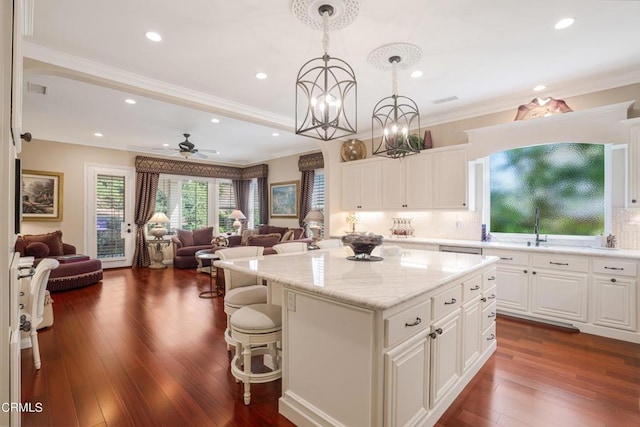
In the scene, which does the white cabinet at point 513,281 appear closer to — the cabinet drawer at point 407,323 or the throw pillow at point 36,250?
the cabinet drawer at point 407,323

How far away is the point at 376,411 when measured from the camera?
152 centimetres

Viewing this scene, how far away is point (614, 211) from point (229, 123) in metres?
5.79

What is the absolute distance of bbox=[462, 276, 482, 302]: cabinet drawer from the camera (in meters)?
2.24

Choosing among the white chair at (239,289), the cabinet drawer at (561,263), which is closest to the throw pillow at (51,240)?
the white chair at (239,289)

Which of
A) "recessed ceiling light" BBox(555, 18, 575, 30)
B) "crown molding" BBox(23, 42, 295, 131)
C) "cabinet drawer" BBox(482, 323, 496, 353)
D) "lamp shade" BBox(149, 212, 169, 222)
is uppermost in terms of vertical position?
"recessed ceiling light" BBox(555, 18, 575, 30)

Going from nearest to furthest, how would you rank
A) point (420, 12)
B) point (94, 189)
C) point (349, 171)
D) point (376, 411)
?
point (376, 411) → point (420, 12) → point (349, 171) → point (94, 189)

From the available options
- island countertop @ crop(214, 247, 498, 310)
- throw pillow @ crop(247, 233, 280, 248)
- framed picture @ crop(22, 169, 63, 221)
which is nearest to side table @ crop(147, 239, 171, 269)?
framed picture @ crop(22, 169, 63, 221)

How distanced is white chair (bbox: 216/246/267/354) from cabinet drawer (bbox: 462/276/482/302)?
5.43 feet

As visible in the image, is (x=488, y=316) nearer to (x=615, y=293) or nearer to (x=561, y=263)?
(x=561, y=263)

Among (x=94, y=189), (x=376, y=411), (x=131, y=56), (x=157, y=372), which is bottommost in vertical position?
(x=157, y=372)

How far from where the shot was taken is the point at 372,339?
1506 mm

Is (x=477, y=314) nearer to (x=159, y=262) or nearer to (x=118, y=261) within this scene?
(x=159, y=262)

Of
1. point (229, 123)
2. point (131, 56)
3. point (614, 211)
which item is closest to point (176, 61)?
point (131, 56)

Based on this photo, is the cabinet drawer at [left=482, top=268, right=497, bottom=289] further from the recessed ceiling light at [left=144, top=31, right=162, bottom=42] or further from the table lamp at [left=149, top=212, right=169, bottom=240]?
the table lamp at [left=149, top=212, right=169, bottom=240]
